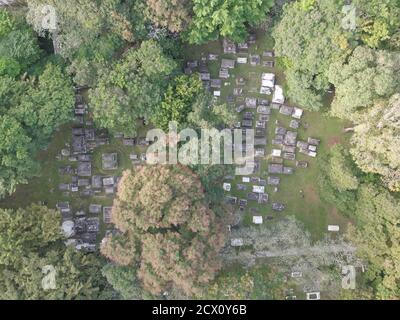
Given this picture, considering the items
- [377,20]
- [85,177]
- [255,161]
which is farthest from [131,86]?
[377,20]

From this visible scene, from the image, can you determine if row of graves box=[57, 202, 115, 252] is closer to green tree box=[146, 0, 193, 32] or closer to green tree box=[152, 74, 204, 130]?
green tree box=[152, 74, 204, 130]

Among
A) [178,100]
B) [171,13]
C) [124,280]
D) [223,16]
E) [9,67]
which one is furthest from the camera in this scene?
[178,100]

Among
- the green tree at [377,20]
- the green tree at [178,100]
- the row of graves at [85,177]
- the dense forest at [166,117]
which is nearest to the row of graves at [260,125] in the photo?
the dense forest at [166,117]

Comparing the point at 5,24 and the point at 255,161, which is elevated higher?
the point at 5,24

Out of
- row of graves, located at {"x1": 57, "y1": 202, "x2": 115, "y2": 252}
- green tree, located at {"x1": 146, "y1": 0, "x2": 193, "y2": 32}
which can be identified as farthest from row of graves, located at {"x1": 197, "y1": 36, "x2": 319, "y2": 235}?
row of graves, located at {"x1": 57, "y1": 202, "x2": 115, "y2": 252}

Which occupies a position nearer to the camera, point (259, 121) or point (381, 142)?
point (381, 142)

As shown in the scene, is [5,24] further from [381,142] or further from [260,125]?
[381,142]
